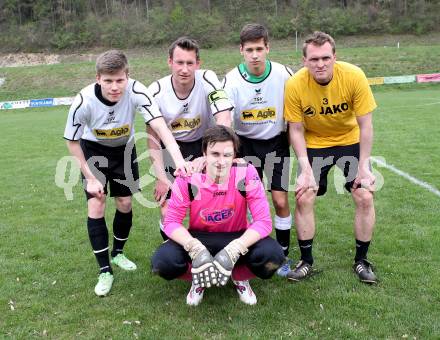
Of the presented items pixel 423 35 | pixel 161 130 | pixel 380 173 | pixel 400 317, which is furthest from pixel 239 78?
pixel 423 35

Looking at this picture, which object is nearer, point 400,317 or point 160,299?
point 400,317

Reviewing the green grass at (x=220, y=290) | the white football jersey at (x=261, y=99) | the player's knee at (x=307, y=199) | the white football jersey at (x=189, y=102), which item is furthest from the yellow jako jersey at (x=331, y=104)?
the green grass at (x=220, y=290)

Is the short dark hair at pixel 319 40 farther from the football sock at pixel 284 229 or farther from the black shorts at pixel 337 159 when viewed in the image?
the football sock at pixel 284 229

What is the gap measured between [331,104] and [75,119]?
224cm

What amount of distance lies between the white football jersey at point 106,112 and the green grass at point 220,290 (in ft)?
4.55

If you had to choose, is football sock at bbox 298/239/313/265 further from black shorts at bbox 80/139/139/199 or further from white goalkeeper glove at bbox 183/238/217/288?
black shorts at bbox 80/139/139/199

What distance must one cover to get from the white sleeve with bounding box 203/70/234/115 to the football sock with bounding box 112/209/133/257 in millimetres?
1477

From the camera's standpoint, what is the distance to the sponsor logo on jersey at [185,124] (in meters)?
4.48

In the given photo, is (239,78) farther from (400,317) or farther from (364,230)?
(400,317)

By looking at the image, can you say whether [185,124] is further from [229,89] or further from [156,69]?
[156,69]

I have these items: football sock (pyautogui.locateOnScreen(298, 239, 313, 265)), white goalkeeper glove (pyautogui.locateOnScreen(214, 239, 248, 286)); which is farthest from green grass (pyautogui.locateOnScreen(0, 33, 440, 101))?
white goalkeeper glove (pyautogui.locateOnScreen(214, 239, 248, 286))

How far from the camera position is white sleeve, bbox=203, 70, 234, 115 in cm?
414

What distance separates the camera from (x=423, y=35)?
2041 inches

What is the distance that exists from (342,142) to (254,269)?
1.52 meters
